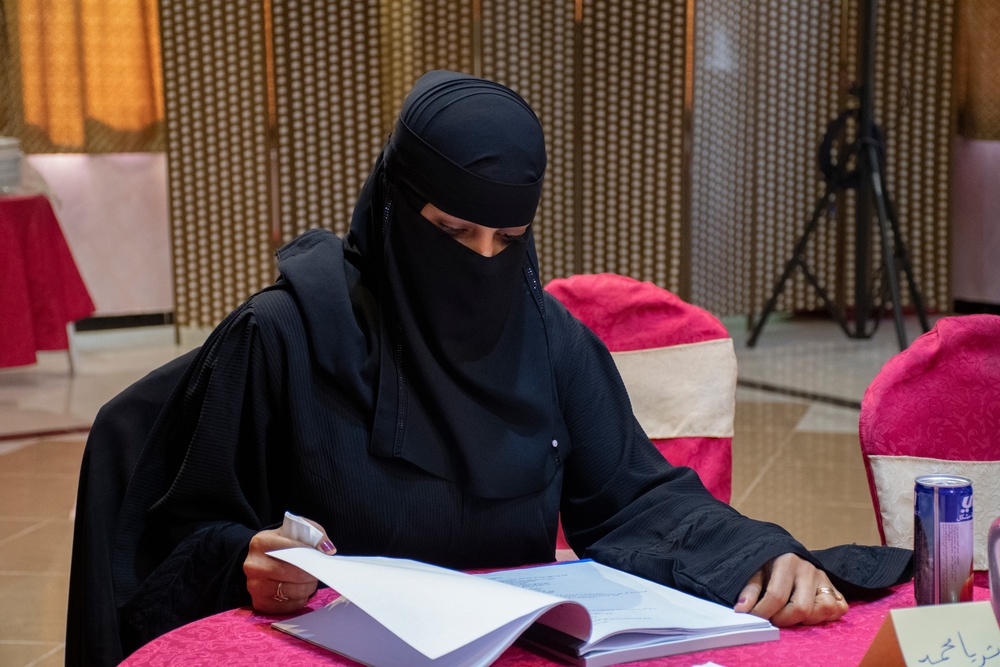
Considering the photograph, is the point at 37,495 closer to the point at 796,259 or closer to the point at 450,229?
the point at 450,229

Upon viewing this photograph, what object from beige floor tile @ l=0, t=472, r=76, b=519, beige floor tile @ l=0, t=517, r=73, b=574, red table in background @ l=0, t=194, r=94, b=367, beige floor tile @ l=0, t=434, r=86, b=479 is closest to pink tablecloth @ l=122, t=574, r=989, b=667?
beige floor tile @ l=0, t=517, r=73, b=574

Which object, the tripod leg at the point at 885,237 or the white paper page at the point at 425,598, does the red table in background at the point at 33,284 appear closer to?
the tripod leg at the point at 885,237

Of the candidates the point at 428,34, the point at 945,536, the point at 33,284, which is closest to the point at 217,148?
the point at 33,284

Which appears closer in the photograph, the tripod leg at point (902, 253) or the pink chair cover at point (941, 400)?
the pink chair cover at point (941, 400)

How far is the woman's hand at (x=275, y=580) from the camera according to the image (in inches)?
44.5

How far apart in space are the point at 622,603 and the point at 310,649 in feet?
0.97

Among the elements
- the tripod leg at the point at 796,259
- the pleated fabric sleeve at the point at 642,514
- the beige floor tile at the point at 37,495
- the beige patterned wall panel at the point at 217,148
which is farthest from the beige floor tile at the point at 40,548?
the tripod leg at the point at 796,259

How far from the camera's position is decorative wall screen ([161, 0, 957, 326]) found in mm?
5672

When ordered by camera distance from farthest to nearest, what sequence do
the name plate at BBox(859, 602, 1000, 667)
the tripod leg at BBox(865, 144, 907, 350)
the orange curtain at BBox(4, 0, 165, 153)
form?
the orange curtain at BBox(4, 0, 165, 153)
the tripod leg at BBox(865, 144, 907, 350)
the name plate at BBox(859, 602, 1000, 667)

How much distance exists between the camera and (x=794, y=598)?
3.80 ft

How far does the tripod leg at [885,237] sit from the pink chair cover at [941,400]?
3820 mm

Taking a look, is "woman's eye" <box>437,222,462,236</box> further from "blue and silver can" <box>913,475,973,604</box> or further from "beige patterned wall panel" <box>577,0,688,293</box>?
"beige patterned wall panel" <box>577,0,688,293</box>

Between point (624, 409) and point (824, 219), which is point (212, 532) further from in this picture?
point (824, 219)

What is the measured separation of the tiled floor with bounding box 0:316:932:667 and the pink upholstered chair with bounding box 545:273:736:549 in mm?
1518
